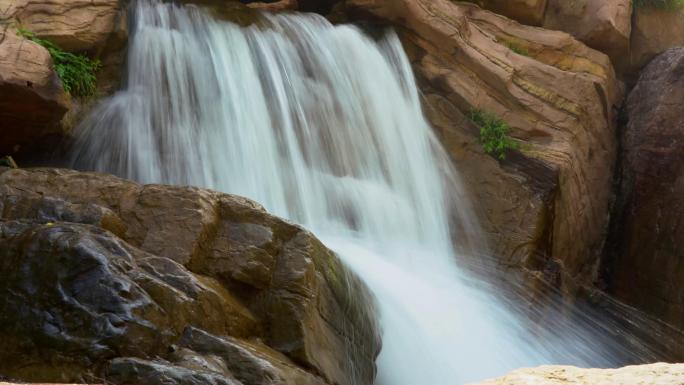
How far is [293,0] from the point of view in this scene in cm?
995

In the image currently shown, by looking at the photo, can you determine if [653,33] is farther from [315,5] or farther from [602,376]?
[602,376]

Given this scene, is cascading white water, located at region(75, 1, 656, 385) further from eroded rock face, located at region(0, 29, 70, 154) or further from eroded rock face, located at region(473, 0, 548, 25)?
eroded rock face, located at region(473, 0, 548, 25)

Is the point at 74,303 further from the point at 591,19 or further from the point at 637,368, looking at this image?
the point at 591,19

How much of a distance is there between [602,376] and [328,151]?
544cm

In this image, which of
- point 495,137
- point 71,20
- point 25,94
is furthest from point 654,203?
point 25,94

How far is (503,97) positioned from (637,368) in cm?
685

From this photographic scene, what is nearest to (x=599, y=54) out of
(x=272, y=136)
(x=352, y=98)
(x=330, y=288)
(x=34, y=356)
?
(x=352, y=98)

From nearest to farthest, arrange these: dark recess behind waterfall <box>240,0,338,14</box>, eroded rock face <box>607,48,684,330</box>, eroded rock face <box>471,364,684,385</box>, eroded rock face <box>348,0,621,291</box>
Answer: eroded rock face <box>471,364,684,385</box> < eroded rock face <box>348,0,621,291</box> < eroded rock face <box>607,48,684,330</box> < dark recess behind waterfall <box>240,0,338,14</box>

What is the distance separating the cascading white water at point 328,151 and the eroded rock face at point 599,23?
295cm

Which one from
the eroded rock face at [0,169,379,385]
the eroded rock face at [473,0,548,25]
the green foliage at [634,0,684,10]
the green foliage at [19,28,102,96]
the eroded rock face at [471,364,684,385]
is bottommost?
the eroded rock face at [0,169,379,385]

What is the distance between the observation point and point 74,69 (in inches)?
274

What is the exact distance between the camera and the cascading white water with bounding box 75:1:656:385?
249 inches

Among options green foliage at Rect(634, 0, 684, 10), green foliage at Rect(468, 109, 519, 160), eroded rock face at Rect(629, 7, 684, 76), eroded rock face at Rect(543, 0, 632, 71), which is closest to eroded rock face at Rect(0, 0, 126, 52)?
green foliage at Rect(468, 109, 519, 160)

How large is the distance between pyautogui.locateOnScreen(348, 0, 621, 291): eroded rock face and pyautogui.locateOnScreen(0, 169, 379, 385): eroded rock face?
4.01 m
